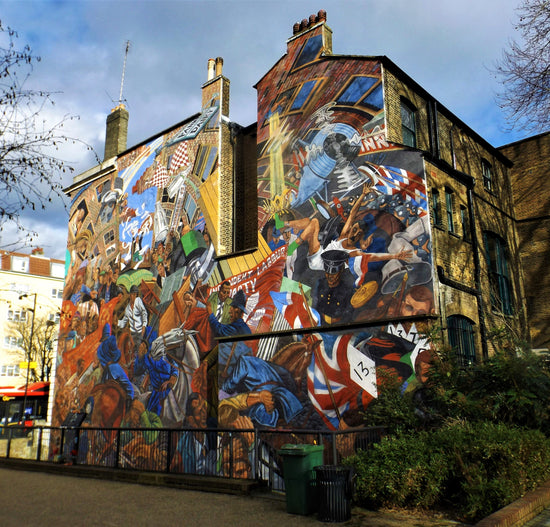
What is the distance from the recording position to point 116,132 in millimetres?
27125

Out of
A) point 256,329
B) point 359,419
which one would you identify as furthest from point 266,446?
point 256,329

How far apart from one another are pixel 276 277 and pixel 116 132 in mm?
15111

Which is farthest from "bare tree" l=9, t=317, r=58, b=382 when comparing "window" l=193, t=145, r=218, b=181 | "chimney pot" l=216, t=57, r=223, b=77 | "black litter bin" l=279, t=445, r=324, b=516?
"black litter bin" l=279, t=445, r=324, b=516

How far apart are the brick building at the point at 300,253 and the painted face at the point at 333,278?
0.33 feet

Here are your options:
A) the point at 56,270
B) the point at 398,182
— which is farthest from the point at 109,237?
the point at 56,270

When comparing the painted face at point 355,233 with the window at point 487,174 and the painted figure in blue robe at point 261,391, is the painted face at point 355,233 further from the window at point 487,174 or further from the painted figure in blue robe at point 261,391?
the window at point 487,174

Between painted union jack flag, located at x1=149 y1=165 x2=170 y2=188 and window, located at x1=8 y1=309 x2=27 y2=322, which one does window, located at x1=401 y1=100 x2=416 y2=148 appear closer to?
painted union jack flag, located at x1=149 y1=165 x2=170 y2=188

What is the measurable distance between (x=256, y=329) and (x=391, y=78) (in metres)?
8.78

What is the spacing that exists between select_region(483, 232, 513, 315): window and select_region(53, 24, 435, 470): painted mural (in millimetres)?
6212

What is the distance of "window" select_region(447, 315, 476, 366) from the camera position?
1414cm

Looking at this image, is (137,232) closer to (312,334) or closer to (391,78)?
(312,334)

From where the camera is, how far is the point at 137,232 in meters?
23.0

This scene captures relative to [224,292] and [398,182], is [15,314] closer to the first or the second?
[224,292]

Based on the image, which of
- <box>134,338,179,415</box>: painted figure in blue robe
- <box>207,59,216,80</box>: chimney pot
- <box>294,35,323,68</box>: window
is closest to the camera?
<box>294,35,323,68</box>: window
